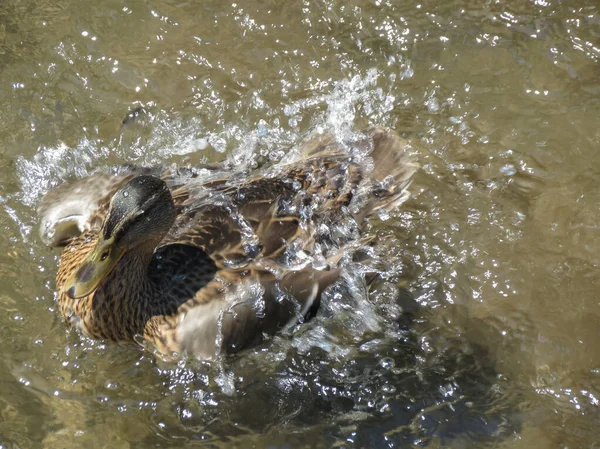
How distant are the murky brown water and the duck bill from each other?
677 mm

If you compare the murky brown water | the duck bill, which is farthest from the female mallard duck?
the murky brown water

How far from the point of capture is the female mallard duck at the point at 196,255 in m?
3.48

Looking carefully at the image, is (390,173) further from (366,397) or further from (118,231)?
(118,231)

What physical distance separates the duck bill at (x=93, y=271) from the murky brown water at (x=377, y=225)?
68 centimetres

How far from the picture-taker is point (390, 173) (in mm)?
4363

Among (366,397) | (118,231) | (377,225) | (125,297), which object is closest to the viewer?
(118,231)

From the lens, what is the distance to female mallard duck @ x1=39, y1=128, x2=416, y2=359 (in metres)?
3.48

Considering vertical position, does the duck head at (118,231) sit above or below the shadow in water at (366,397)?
above

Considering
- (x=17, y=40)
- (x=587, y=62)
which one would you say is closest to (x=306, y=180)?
(x=587, y=62)

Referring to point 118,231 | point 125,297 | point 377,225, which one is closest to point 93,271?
point 118,231

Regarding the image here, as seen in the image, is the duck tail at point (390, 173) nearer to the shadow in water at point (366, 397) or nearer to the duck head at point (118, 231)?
the shadow in water at point (366, 397)

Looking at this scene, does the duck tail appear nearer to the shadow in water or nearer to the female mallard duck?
the female mallard duck

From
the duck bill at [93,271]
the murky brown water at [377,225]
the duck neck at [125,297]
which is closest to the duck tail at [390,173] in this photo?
A: the murky brown water at [377,225]

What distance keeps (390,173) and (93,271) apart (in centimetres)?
198
